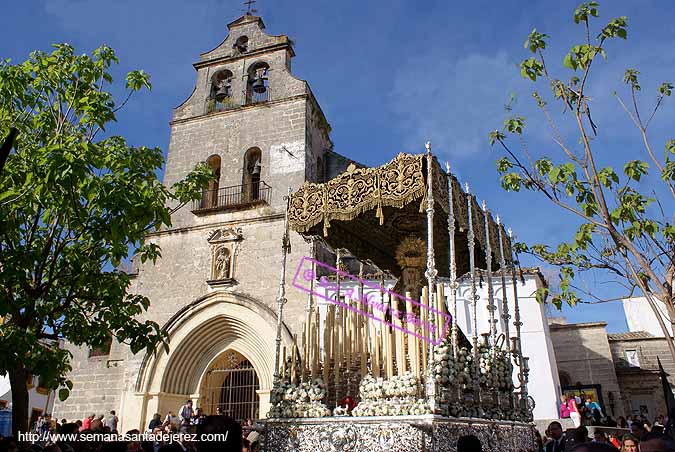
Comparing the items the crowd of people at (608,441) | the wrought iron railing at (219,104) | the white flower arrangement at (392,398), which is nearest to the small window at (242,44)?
the wrought iron railing at (219,104)

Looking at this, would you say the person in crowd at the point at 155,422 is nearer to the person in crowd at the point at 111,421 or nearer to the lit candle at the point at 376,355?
the person in crowd at the point at 111,421

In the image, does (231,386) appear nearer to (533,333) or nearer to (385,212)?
(533,333)

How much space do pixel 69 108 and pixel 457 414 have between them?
6228 mm

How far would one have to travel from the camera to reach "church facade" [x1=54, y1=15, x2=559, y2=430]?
47.8ft

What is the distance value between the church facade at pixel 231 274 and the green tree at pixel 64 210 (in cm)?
704

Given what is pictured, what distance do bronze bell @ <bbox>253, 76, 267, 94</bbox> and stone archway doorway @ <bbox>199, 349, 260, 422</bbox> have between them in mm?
8133

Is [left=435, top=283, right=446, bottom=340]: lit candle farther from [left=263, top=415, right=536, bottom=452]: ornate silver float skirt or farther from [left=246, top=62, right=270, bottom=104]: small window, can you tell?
[left=246, top=62, right=270, bottom=104]: small window

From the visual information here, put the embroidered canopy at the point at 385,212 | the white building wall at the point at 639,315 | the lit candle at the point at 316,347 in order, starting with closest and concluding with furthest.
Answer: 1. the embroidered canopy at the point at 385,212
2. the lit candle at the point at 316,347
3. the white building wall at the point at 639,315

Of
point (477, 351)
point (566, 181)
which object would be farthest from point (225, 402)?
point (566, 181)

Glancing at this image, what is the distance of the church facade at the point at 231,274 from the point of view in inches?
573

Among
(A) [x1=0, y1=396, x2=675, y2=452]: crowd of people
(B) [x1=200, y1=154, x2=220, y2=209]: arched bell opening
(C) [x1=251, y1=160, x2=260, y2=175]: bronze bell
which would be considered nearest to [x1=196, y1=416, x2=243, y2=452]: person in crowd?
(A) [x1=0, y1=396, x2=675, y2=452]: crowd of people

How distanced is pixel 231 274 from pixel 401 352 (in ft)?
31.0

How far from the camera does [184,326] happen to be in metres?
15.3

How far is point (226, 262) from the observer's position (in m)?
15.6
